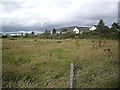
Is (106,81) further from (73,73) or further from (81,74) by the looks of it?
(73,73)

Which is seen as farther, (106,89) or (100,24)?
(100,24)

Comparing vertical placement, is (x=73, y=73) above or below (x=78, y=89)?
above

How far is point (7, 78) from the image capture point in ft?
24.8

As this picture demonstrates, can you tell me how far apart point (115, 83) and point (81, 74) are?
106cm

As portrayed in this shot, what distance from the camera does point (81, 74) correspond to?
6984mm

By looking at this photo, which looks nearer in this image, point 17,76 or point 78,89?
point 78,89

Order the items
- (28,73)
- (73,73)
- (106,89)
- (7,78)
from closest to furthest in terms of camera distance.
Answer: (73,73)
(106,89)
(7,78)
(28,73)

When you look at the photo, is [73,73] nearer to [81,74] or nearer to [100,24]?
[81,74]

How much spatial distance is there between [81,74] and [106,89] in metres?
1.21

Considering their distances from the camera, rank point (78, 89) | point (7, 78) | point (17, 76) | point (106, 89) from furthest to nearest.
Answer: point (17, 76), point (7, 78), point (106, 89), point (78, 89)

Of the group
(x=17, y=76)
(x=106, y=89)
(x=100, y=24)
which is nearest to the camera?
(x=106, y=89)

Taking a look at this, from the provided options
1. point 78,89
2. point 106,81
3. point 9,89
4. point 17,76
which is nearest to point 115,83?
point 106,81

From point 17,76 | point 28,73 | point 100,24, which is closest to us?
point 17,76

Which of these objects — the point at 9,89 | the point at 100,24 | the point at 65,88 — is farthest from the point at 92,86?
the point at 100,24
